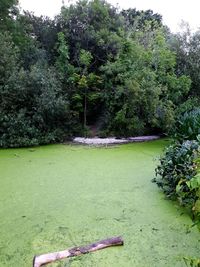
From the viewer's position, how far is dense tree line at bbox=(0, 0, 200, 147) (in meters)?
6.56

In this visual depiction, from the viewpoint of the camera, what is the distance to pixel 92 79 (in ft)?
24.4

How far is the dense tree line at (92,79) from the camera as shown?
6.56m

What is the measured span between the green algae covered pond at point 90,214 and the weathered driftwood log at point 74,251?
5 cm

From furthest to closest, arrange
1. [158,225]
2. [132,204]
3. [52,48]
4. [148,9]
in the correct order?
[148,9]
[52,48]
[132,204]
[158,225]

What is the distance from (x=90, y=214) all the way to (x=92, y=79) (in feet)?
16.7

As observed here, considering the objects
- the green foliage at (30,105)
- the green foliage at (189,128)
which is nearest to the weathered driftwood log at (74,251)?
the green foliage at (189,128)

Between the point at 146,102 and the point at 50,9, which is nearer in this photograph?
the point at 146,102

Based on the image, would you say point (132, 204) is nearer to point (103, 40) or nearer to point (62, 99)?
point (62, 99)

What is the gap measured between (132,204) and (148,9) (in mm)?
12901

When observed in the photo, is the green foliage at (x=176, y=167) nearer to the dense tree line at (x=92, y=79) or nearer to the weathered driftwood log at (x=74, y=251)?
the weathered driftwood log at (x=74, y=251)

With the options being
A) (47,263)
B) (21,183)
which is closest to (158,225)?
(47,263)

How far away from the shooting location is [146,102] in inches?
258

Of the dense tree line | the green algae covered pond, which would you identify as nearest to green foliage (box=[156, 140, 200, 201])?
the green algae covered pond

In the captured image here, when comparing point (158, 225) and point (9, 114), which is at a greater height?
point (9, 114)
